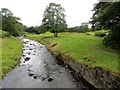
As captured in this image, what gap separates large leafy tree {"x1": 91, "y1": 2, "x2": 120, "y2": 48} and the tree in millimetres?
36771

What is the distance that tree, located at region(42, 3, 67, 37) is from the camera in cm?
7512

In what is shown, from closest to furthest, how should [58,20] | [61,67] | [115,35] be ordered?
[61,67] < [115,35] < [58,20]

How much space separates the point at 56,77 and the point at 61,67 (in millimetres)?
5781

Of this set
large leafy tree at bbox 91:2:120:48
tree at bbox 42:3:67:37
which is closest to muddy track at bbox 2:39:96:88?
large leafy tree at bbox 91:2:120:48

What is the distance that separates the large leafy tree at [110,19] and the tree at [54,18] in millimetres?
36771

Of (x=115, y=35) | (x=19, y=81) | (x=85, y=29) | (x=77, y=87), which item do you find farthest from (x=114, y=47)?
(x=85, y=29)

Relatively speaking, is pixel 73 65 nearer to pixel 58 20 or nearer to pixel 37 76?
pixel 37 76

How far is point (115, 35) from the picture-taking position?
→ 3541cm

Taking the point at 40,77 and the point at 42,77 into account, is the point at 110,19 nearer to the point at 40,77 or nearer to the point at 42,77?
the point at 42,77

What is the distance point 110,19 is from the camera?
33906 millimetres

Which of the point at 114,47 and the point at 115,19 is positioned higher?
the point at 115,19

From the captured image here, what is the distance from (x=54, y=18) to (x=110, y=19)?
4367cm

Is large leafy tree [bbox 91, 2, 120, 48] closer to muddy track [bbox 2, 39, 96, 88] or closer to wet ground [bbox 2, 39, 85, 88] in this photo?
muddy track [bbox 2, 39, 96, 88]

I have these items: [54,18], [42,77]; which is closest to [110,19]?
[42,77]
